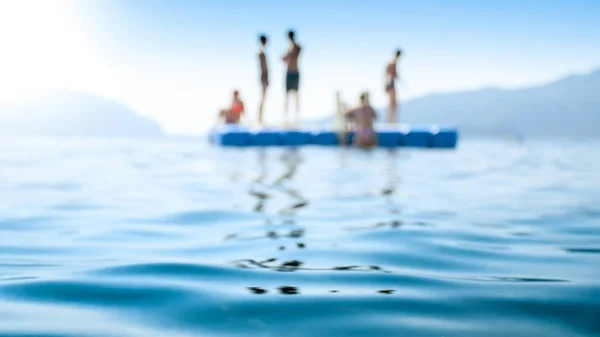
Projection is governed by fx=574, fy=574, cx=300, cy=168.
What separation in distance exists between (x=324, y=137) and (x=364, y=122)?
5.23 feet

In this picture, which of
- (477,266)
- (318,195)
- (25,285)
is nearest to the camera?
(25,285)

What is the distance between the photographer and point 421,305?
6.49 ft

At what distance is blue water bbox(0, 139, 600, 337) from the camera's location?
5.88 ft

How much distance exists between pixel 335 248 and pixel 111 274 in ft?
3.70

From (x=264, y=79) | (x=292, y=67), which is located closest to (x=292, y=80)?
(x=292, y=67)

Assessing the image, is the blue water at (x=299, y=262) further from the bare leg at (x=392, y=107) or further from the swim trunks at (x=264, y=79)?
the bare leg at (x=392, y=107)

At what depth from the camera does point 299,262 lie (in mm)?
2625

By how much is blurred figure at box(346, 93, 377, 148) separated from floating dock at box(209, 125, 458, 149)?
0.48 meters

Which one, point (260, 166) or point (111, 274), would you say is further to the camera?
point (260, 166)

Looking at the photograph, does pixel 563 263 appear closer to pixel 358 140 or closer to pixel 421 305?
pixel 421 305

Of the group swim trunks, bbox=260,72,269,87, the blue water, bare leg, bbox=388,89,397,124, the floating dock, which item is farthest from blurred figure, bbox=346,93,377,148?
the blue water

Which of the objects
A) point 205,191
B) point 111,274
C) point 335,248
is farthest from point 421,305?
point 205,191

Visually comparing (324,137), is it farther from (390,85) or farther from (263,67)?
(263,67)

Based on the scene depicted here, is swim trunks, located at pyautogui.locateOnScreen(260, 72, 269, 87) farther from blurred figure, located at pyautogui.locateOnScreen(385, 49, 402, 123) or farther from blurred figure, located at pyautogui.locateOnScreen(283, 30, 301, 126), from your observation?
blurred figure, located at pyautogui.locateOnScreen(385, 49, 402, 123)
